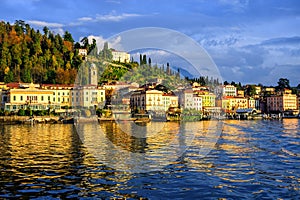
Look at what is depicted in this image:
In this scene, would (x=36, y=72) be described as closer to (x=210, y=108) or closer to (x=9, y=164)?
(x=210, y=108)

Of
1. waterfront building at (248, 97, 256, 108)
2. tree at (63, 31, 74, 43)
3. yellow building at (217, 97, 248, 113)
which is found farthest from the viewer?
tree at (63, 31, 74, 43)

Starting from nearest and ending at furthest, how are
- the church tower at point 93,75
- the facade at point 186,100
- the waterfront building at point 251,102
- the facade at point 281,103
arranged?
the church tower at point 93,75
the facade at point 186,100
the facade at point 281,103
the waterfront building at point 251,102

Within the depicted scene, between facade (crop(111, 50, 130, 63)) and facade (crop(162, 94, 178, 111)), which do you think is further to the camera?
facade (crop(111, 50, 130, 63))

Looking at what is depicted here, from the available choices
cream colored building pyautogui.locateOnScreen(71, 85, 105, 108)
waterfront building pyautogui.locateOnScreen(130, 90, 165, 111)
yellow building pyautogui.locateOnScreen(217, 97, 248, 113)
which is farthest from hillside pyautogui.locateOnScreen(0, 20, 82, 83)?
yellow building pyautogui.locateOnScreen(217, 97, 248, 113)

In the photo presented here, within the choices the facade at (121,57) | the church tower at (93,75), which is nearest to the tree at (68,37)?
the facade at (121,57)

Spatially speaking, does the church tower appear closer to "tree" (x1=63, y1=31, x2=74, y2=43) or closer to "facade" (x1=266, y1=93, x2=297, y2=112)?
"tree" (x1=63, y1=31, x2=74, y2=43)

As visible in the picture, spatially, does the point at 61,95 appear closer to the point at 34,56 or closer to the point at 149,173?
the point at 34,56

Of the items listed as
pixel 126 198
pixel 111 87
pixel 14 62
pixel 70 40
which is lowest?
pixel 126 198

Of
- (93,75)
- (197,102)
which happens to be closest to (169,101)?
(197,102)

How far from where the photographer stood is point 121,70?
223 ft

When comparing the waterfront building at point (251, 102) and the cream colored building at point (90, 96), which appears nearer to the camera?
the cream colored building at point (90, 96)

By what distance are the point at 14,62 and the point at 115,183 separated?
72421mm

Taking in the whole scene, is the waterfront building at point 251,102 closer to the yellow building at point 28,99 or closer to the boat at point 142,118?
the boat at point 142,118

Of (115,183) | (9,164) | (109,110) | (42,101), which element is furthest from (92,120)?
(115,183)
